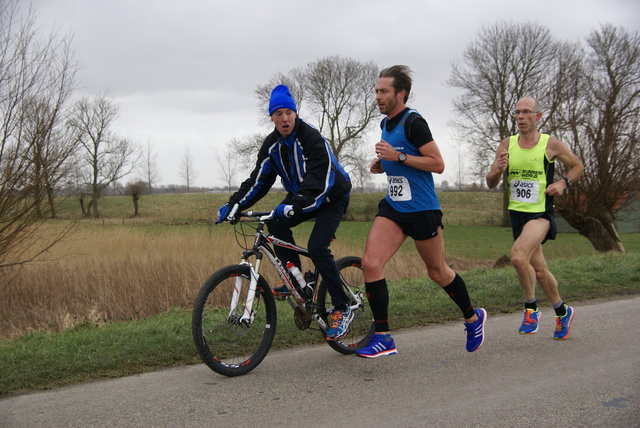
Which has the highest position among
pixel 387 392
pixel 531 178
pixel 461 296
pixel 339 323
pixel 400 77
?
pixel 400 77

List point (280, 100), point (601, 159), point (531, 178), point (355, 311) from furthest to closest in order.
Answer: point (601, 159)
point (531, 178)
point (355, 311)
point (280, 100)

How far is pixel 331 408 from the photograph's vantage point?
368cm

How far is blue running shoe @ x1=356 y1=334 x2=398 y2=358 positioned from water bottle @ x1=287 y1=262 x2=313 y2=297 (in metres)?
0.67

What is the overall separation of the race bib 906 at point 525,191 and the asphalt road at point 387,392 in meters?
1.35

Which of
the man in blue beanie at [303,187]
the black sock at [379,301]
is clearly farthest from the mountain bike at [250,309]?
the black sock at [379,301]

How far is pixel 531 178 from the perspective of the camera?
5.63 metres

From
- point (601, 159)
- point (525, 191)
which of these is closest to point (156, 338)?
point (525, 191)

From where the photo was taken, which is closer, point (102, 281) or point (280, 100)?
point (280, 100)

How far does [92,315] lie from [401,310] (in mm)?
4133

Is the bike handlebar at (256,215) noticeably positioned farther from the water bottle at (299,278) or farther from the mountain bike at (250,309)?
the water bottle at (299,278)

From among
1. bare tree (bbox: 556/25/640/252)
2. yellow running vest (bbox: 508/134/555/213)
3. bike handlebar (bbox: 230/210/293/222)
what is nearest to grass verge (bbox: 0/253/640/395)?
bike handlebar (bbox: 230/210/293/222)

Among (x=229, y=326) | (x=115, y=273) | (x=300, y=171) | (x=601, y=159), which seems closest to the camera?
(x=229, y=326)

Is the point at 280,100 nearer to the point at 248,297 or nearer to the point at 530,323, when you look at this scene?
the point at 248,297

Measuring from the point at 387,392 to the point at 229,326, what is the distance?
49.9 inches
